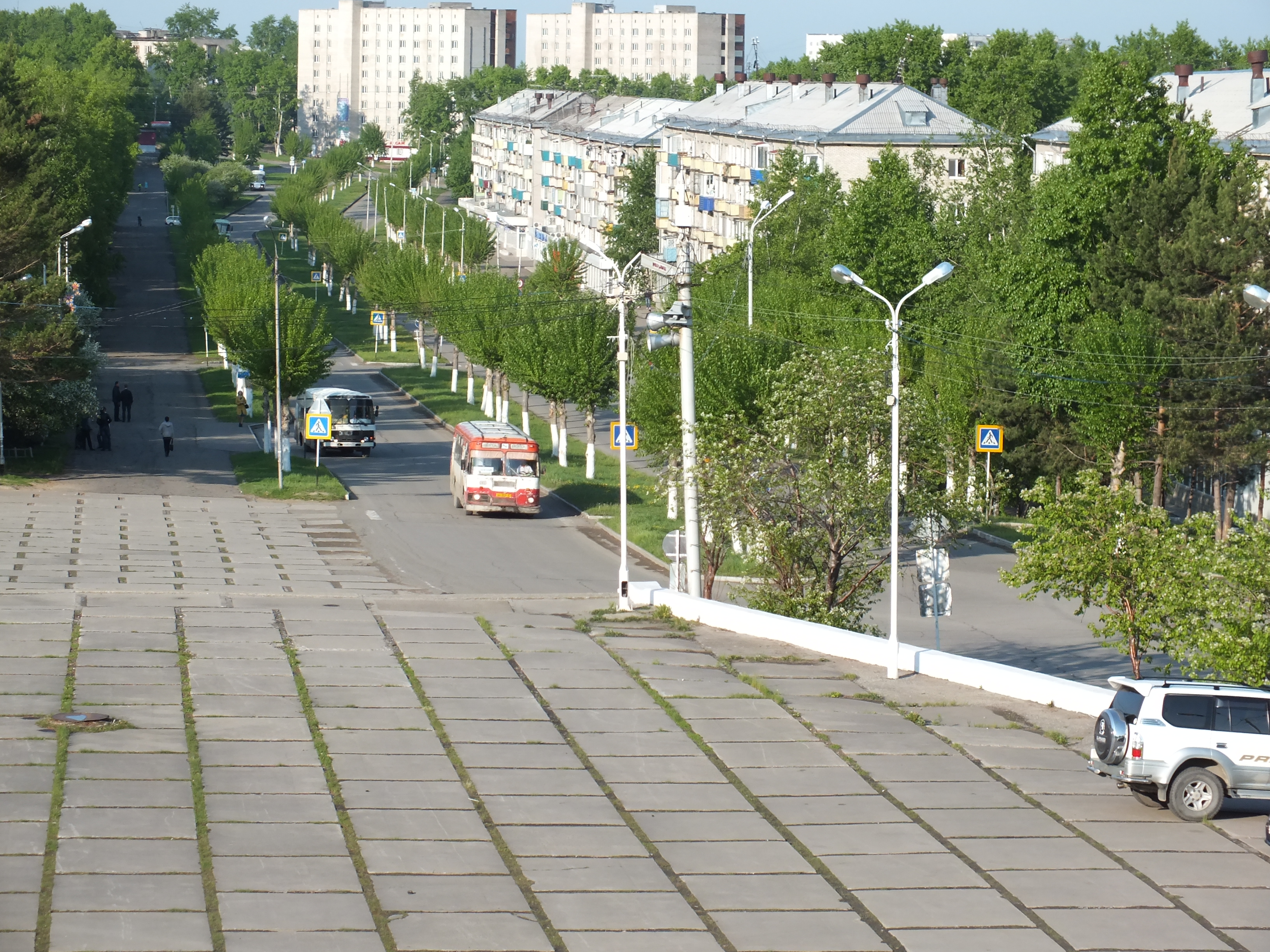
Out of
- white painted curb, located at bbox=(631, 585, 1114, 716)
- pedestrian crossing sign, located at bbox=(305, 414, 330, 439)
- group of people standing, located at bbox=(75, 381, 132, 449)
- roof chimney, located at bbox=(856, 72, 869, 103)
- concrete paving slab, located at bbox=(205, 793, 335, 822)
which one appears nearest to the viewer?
concrete paving slab, located at bbox=(205, 793, 335, 822)

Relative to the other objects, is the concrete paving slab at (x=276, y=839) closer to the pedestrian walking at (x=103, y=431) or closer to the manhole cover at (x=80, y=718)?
the manhole cover at (x=80, y=718)

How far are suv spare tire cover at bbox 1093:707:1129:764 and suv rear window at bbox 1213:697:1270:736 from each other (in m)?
0.87

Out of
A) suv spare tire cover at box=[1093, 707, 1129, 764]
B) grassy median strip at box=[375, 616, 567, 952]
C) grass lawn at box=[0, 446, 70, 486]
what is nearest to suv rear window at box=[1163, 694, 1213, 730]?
→ suv spare tire cover at box=[1093, 707, 1129, 764]

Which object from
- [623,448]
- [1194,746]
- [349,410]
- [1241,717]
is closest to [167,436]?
[349,410]

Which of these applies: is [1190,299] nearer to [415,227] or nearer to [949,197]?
[949,197]

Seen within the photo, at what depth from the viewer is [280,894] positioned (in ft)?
41.6

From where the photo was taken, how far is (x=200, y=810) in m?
14.7

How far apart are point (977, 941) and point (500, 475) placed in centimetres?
3177

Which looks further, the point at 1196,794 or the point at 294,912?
the point at 1196,794

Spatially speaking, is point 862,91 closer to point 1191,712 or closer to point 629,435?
point 629,435

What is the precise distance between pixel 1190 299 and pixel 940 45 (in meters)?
78.2

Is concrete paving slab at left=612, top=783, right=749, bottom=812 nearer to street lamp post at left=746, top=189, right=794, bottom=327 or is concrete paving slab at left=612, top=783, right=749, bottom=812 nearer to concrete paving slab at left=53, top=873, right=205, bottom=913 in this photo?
concrete paving slab at left=53, top=873, right=205, bottom=913

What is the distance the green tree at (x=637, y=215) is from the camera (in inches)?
3561

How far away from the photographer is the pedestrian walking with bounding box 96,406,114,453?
50.8m
